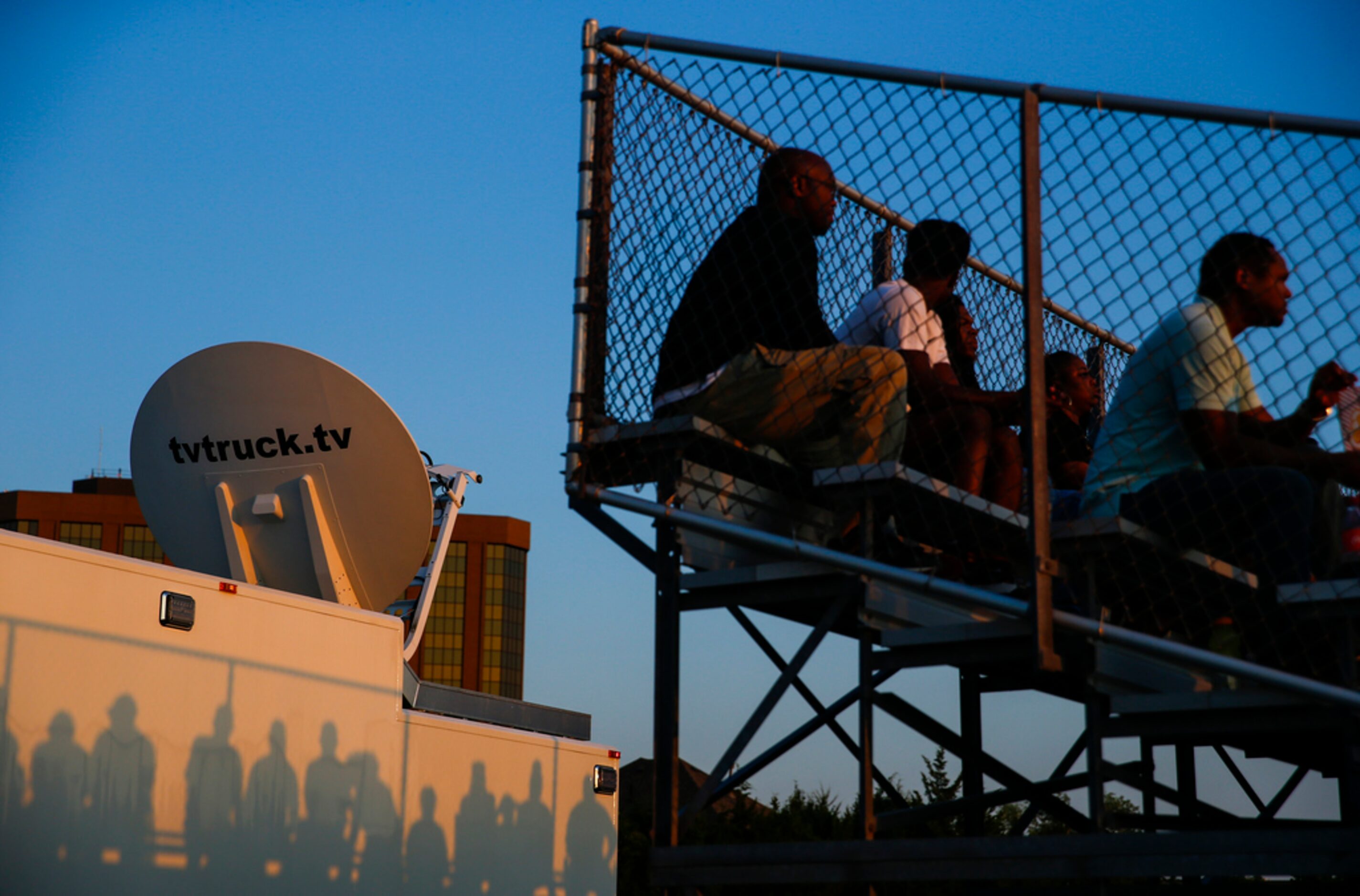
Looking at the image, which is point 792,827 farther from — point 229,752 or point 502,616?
point 502,616

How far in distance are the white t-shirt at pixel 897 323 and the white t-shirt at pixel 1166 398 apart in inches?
46.0

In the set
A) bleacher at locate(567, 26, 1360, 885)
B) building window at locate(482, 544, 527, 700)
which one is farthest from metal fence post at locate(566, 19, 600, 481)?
building window at locate(482, 544, 527, 700)

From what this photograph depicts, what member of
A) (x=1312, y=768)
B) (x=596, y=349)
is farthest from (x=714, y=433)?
(x=1312, y=768)

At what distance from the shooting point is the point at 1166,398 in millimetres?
7055

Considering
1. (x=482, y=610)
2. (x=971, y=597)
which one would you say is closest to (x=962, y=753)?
(x=971, y=597)

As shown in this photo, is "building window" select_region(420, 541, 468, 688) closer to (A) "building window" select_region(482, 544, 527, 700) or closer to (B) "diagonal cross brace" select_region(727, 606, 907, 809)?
(A) "building window" select_region(482, 544, 527, 700)

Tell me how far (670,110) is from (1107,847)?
163 inches

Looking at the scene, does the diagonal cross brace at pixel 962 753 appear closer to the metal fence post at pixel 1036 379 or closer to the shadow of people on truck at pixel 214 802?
the metal fence post at pixel 1036 379

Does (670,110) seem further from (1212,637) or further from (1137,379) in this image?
(1212,637)

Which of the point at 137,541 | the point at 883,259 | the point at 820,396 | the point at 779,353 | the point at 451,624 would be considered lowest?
the point at 820,396

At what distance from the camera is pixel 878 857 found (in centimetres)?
723

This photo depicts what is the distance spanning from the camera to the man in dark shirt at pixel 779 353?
7.61 metres

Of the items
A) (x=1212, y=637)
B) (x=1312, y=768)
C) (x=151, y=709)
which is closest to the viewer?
(x=151, y=709)

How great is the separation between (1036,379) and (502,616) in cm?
9695
